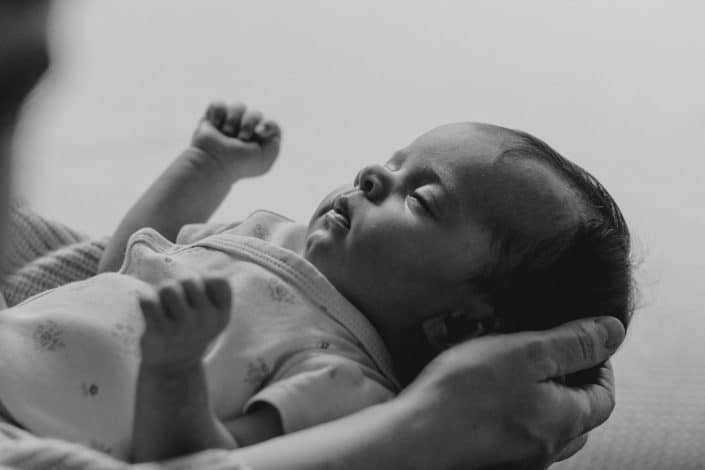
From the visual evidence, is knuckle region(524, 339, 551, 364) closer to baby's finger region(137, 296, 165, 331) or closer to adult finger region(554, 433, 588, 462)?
adult finger region(554, 433, 588, 462)

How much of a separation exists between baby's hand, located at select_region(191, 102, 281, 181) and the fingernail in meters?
0.47

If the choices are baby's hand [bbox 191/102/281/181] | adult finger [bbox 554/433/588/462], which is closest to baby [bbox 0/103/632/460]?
adult finger [bbox 554/433/588/462]

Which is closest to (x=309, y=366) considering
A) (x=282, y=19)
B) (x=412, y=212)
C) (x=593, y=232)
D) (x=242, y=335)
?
(x=242, y=335)

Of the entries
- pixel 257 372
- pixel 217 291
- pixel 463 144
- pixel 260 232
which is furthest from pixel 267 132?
pixel 217 291

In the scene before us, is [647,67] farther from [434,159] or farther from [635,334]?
[434,159]

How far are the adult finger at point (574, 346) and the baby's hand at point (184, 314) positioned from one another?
262 mm

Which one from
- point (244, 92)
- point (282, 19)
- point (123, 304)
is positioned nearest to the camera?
point (123, 304)

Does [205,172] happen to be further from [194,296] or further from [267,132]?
[194,296]

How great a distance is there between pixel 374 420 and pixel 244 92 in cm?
95

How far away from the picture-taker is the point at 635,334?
110cm

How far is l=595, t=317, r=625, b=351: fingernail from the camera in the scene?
2.78 feet

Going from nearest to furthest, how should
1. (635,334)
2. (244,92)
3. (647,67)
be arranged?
(635,334)
(647,67)
(244,92)

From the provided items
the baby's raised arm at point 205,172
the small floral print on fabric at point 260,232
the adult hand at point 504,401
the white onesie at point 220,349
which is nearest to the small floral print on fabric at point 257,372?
the white onesie at point 220,349

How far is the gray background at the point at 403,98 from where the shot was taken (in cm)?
120
